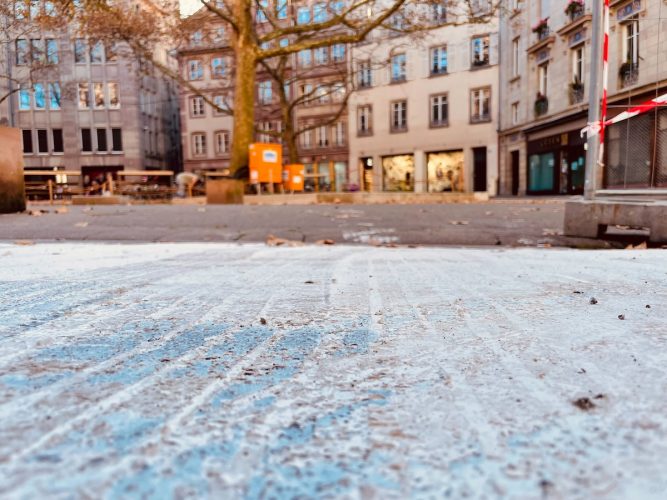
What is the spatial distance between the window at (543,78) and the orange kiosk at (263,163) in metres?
12.9

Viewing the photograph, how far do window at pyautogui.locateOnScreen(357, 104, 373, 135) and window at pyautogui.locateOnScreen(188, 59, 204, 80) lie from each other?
447 inches

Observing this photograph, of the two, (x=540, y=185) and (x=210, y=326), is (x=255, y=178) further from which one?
(x=540, y=185)

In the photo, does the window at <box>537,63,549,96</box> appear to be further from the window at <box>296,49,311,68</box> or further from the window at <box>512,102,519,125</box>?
the window at <box>296,49,311,68</box>

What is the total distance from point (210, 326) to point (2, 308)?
29.0 inches

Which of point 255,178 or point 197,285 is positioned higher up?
point 255,178

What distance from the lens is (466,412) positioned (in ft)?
2.75

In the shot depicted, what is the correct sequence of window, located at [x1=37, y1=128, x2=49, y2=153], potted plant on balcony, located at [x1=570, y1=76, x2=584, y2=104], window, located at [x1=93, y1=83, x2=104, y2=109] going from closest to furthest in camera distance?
1. potted plant on balcony, located at [x1=570, y1=76, x2=584, y2=104]
2. window, located at [x1=37, y1=128, x2=49, y2=153]
3. window, located at [x1=93, y1=83, x2=104, y2=109]

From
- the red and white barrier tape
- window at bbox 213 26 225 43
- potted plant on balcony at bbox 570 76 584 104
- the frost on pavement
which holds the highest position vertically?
window at bbox 213 26 225 43

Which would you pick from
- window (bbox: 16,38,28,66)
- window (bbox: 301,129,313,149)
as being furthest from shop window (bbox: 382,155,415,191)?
window (bbox: 16,38,28,66)

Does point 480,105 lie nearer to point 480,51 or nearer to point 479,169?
point 480,51

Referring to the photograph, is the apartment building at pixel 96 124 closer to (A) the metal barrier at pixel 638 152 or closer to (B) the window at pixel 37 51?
(B) the window at pixel 37 51

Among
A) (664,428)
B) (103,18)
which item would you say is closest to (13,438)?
(664,428)

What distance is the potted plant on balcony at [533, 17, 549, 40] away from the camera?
1715 centimetres

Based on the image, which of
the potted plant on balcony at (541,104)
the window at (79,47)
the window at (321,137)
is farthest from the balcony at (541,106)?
the window at (79,47)
